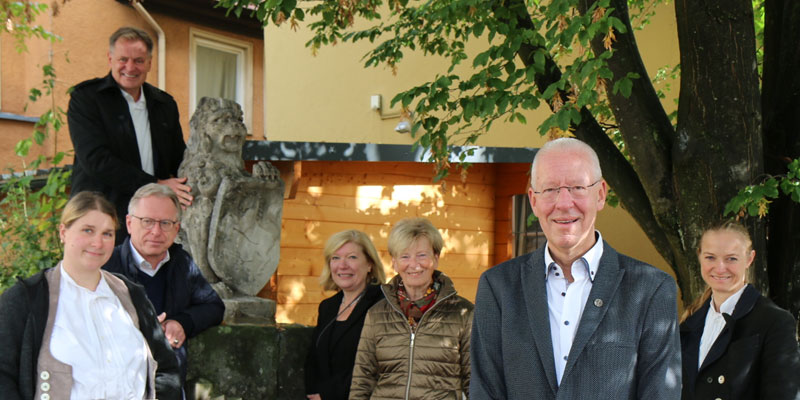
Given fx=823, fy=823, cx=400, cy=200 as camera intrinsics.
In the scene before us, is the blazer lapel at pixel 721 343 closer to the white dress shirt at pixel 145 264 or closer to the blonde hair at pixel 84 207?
the white dress shirt at pixel 145 264

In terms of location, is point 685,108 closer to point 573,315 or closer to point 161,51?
point 573,315

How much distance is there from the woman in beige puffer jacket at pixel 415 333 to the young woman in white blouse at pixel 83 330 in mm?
1029

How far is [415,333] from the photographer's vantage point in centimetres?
393

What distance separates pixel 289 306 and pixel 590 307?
16.3ft

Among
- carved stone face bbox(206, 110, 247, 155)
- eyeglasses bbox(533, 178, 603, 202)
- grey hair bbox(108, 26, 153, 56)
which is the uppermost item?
grey hair bbox(108, 26, 153, 56)

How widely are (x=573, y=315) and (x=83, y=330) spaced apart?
178cm

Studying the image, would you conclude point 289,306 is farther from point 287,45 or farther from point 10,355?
point 287,45

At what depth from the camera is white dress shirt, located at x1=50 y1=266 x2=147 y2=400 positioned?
9.62 ft

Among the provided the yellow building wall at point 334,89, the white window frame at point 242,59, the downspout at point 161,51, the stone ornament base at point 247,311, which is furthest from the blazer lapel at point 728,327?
the white window frame at point 242,59

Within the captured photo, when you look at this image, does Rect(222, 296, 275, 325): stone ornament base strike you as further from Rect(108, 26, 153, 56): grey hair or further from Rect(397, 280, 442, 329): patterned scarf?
Rect(108, 26, 153, 56): grey hair

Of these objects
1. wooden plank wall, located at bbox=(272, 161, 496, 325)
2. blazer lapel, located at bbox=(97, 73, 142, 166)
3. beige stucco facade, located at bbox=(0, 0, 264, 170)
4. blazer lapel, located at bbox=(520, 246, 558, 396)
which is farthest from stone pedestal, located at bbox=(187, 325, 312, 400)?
beige stucco facade, located at bbox=(0, 0, 264, 170)

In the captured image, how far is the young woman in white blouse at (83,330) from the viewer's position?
9.35 feet

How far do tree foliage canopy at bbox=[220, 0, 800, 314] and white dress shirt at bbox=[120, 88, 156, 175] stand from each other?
119 cm

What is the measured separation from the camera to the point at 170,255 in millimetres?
3887
